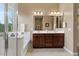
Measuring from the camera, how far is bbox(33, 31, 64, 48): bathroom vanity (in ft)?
25.0

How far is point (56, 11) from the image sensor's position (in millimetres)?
8117

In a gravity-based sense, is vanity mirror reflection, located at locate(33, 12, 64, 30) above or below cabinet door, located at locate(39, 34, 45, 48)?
above

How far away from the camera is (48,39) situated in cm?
780

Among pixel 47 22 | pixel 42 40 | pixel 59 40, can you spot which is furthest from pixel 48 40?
pixel 47 22

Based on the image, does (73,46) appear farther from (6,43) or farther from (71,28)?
(6,43)

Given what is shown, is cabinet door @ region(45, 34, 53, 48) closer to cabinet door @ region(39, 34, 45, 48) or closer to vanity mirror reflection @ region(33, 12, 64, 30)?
cabinet door @ region(39, 34, 45, 48)

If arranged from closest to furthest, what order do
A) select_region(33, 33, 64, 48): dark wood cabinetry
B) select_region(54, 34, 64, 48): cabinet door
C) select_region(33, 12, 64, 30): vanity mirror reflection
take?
select_region(54, 34, 64, 48): cabinet door, select_region(33, 33, 64, 48): dark wood cabinetry, select_region(33, 12, 64, 30): vanity mirror reflection

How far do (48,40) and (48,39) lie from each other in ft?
0.17

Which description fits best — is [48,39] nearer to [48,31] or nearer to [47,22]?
[48,31]

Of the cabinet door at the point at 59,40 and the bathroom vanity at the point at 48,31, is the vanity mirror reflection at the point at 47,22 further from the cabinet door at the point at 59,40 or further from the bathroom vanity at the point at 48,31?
the cabinet door at the point at 59,40

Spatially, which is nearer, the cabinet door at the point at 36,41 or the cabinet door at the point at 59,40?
the cabinet door at the point at 59,40

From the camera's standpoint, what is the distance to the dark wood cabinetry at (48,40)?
7.61 meters

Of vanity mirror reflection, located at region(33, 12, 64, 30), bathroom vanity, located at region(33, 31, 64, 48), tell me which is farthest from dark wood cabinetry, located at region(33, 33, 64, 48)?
vanity mirror reflection, located at region(33, 12, 64, 30)

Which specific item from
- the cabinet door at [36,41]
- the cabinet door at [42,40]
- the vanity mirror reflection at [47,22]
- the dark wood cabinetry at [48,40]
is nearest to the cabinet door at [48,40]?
the dark wood cabinetry at [48,40]
